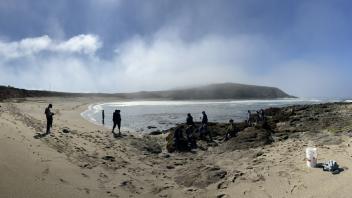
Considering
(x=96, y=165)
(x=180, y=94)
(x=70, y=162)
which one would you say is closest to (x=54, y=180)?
(x=70, y=162)

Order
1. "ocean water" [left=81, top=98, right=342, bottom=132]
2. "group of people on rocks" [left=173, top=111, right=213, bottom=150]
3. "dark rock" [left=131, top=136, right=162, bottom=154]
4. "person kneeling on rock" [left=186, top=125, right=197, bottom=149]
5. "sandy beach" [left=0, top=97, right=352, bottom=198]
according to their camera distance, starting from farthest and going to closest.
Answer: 1. "ocean water" [left=81, top=98, right=342, bottom=132]
2. "person kneeling on rock" [left=186, top=125, right=197, bottom=149]
3. "group of people on rocks" [left=173, top=111, right=213, bottom=150]
4. "dark rock" [left=131, top=136, right=162, bottom=154]
5. "sandy beach" [left=0, top=97, right=352, bottom=198]

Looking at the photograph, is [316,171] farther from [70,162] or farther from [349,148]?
[70,162]

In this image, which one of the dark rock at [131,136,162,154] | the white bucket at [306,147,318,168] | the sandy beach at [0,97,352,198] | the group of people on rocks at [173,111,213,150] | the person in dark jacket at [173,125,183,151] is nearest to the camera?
the sandy beach at [0,97,352,198]

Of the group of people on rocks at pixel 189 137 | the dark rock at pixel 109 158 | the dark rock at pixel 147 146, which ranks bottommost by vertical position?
the dark rock at pixel 147 146

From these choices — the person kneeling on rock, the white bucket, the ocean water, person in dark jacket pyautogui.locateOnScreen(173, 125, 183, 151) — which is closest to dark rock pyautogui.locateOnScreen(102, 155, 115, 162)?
person in dark jacket pyautogui.locateOnScreen(173, 125, 183, 151)

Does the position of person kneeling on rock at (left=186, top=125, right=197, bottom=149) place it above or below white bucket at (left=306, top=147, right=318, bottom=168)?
below

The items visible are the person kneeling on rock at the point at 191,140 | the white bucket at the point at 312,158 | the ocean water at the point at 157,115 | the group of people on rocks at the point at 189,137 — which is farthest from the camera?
the ocean water at the point at 157,115

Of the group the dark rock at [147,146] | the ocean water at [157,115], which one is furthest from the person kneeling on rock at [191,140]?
the ocean water at [157,115]

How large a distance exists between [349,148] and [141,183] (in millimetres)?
8110

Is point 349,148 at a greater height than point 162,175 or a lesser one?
greater

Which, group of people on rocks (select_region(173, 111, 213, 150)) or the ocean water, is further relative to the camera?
the ocean water

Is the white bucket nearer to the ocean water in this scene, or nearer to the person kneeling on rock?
the person kneeling on rock

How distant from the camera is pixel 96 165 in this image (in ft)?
49.4

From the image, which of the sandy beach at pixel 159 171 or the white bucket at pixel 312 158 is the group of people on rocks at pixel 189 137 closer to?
the sandy beach at pixel 159 171
